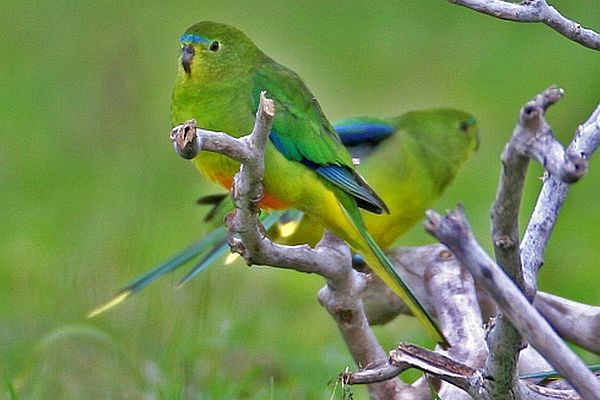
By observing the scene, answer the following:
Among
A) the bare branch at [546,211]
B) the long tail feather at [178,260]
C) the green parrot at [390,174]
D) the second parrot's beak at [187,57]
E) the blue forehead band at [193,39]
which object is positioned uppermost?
the bare branch at [546,211]

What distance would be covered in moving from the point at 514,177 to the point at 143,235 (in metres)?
3.83

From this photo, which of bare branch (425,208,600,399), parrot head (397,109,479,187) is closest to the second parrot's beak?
parrot head (397,109,479,187)

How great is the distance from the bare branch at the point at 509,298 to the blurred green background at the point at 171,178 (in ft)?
4.05

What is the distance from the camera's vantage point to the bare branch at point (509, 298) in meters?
2.47

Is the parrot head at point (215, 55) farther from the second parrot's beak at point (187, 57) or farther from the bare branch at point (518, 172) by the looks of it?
the bare branch at point (518, 172)

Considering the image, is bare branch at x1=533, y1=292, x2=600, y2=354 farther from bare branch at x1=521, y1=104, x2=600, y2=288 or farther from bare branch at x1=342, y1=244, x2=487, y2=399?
bare branch at x1=521, y1=104, x2=600, y2=288

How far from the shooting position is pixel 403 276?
4.37 metres

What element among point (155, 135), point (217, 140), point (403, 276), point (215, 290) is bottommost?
point (155, 135)

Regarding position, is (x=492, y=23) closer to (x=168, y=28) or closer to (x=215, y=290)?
(x=168, y=28)

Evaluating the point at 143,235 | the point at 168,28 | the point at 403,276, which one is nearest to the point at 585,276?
the point at 143,235

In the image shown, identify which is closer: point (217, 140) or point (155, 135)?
point (217, 140)

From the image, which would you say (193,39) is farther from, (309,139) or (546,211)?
(546,211)

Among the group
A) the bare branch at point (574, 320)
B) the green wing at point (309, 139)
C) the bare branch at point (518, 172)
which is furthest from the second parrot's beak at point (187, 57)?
the bare branch at point (518, 172)

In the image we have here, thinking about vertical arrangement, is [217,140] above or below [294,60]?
above
